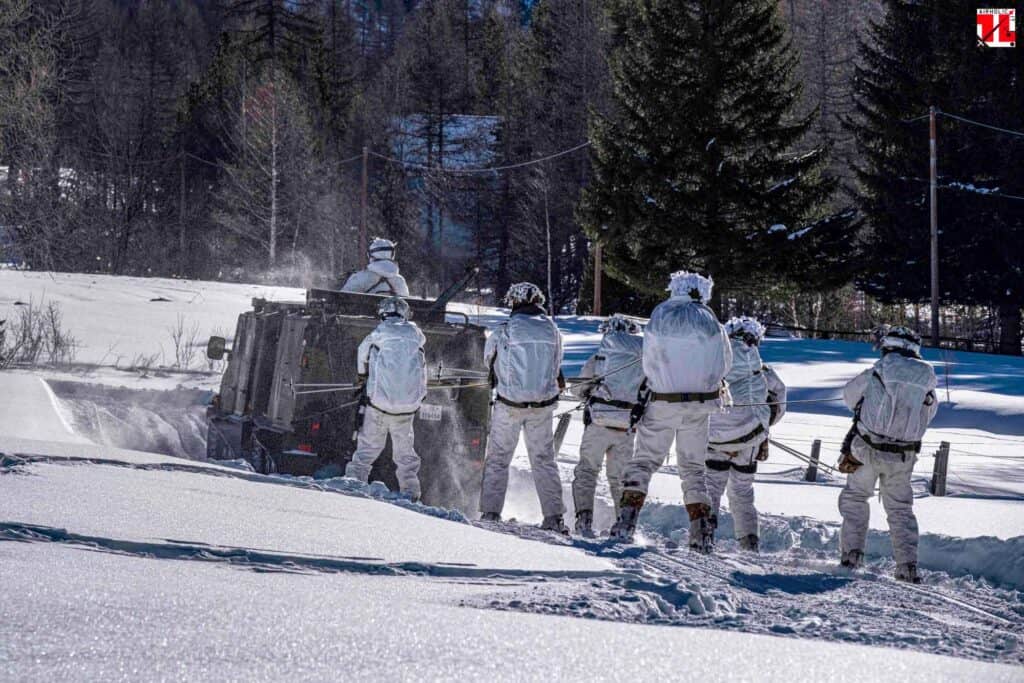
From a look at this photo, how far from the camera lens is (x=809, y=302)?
4097 cm

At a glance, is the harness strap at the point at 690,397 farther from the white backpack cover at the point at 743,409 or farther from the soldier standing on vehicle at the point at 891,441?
the soldier standing on vehicle at the point at 891,441

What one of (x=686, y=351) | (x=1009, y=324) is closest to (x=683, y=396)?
(x=686, y=351)

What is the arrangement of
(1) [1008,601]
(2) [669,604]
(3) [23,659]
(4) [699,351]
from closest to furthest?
1. (3) [23,659]
2. (2) [669,604]
3. (1) [1008,601]
4. (4) [699,351]

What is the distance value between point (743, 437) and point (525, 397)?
5.80ft

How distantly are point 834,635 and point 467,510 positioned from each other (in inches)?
223

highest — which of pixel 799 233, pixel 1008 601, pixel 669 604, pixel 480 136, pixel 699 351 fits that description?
pixel 480 136

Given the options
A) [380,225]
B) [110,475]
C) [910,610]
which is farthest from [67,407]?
[380,225]

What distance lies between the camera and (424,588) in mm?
4395

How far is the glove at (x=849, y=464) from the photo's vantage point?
28.3ft

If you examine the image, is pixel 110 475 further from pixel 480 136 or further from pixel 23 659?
pixel 480 136

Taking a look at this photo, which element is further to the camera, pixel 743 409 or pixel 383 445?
pixel 383 445

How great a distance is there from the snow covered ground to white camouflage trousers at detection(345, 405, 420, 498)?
0.96 meters

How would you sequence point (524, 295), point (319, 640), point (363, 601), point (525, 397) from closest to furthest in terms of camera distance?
point (319, 640), point (363, 601), point (525, 397), point (524, 295)

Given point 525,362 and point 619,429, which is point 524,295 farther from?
point 619,429
